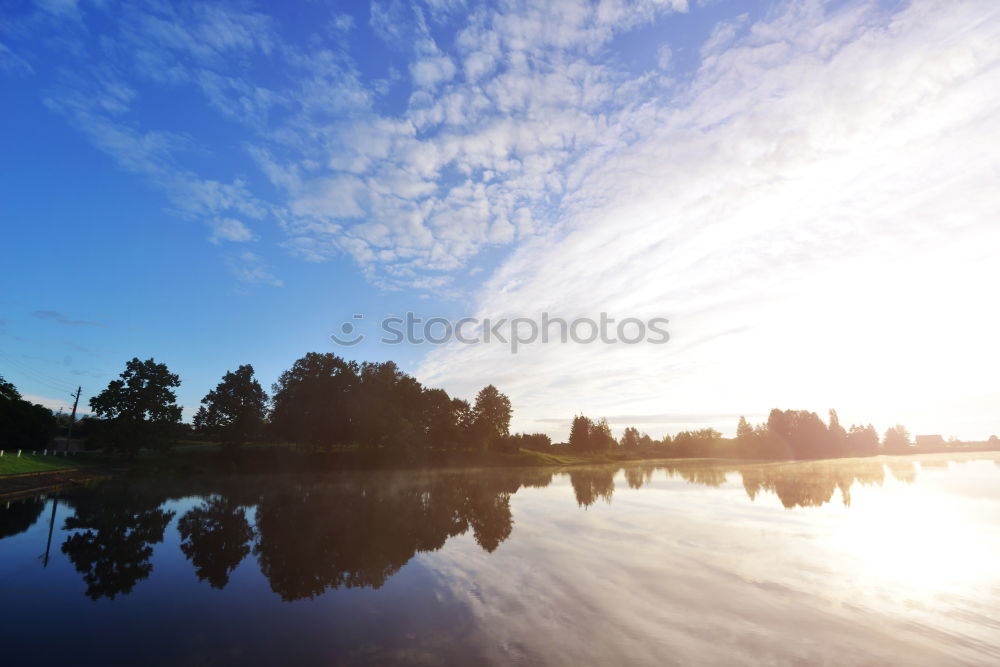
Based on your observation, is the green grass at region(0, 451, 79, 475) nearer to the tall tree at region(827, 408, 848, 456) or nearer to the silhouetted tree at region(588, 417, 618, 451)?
the silhouetted tree at region(588, 417, 618, 451)

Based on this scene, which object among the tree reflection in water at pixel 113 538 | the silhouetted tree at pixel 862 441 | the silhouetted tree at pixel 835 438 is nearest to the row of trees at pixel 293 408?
the tree reflection in water at pixel 113 538

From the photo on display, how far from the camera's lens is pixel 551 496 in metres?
43.1

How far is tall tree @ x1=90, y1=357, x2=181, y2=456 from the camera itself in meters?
69.5

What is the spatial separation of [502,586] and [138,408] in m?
79.8

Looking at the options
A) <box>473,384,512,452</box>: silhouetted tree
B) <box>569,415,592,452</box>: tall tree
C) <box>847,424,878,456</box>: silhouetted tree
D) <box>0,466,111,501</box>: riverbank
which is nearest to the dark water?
<box>0,466,111,501</box>: riverbank

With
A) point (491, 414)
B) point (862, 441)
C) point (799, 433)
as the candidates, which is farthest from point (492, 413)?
point (862, 441)

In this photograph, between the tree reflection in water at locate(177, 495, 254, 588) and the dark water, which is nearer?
the dark water

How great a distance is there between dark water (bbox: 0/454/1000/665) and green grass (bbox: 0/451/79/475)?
20.8 meters

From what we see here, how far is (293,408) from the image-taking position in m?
82.1

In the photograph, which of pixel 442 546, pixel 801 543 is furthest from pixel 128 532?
pixel 801 543

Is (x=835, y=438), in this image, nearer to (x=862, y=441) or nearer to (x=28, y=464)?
(x=862, y=441)

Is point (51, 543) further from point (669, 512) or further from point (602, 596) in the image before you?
point (669, 512)

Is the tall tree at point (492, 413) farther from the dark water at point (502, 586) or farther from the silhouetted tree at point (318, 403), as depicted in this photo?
the dark water at point (502, 586)

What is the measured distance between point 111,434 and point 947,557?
91.5 metres
